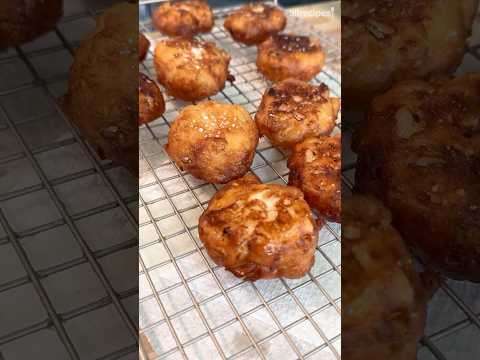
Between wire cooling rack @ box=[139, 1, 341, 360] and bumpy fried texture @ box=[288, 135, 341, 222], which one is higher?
bumpy fried texture @ box=[288, 135, 341, 222]

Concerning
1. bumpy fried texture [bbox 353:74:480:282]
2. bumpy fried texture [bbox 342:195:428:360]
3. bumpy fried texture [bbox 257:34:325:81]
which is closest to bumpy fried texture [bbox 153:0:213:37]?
bumpy fried texture [bbox 257:34:325:81]

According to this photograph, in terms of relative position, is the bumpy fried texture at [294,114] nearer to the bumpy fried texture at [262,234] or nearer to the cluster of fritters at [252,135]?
the cluster of fritters at [252,135]

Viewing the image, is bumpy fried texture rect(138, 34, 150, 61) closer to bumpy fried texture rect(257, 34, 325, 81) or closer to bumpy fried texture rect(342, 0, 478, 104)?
bumpy fried texture rect(257, 34, 325, 81)

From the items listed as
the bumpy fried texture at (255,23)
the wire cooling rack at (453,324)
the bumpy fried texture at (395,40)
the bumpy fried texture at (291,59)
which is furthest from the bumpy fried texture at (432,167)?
the bumpy fried texture at (255,23)

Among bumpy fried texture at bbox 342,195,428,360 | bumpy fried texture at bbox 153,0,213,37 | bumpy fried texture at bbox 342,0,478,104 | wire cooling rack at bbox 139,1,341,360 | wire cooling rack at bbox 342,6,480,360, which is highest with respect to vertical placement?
bumpy fried texture at bbox 342,0,478,104

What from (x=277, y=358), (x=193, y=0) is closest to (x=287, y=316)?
(x=277, y=358)

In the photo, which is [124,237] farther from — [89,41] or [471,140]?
[471,140]

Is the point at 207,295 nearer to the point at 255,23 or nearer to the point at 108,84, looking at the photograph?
the point at 108,84
